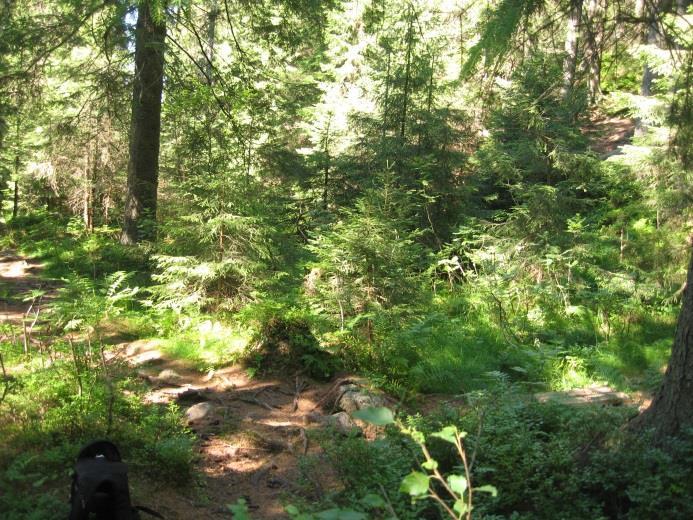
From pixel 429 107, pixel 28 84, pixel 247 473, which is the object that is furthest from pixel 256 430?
pixel 429 107

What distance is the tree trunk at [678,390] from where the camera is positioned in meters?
3.50

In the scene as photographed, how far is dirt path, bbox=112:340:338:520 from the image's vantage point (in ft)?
13.8

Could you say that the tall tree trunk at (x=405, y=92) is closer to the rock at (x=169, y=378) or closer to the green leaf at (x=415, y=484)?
the rock at (x=169, y=378)

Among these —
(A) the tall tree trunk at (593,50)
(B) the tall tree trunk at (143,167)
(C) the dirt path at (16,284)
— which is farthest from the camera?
(B) the tall tree trunk at (143,167)

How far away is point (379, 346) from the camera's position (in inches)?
271

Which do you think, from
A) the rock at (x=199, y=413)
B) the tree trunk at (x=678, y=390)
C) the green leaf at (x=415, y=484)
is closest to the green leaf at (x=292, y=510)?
the green leaf at (x=415, y=484)

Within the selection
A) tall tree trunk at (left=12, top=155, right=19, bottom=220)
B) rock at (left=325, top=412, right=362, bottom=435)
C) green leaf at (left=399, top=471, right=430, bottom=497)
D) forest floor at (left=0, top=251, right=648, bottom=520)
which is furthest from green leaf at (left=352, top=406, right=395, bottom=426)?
tall tree trunk at (left=12, top=155, right=19, bottom=220)

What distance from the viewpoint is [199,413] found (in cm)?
564

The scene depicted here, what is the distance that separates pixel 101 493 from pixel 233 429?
2.21 meters

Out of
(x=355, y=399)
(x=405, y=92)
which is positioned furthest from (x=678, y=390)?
(x=405, y=92)

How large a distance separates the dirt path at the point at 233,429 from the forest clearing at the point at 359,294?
32mm

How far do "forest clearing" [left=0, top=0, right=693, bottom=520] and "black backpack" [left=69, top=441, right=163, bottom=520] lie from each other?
0.02 metres

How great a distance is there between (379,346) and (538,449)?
11.2 ft

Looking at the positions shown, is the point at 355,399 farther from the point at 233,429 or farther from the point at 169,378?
the point at 169,378
